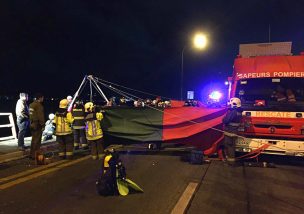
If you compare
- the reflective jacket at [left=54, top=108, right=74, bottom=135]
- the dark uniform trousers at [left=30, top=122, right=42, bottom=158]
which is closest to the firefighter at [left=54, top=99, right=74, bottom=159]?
the reflective jacket at [left=54, top=108, right=74, bottom=135]

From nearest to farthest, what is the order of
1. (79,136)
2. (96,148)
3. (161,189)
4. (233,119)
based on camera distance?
1. (161,189)
2. (233,119)
3. (96,148)
4. (79,136)

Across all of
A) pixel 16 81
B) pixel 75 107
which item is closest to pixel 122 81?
pixel 16 81

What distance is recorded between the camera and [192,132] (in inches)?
440

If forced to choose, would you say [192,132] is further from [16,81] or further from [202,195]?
[16,81]

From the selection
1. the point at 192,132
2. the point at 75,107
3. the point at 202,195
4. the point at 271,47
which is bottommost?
the point at 202,195

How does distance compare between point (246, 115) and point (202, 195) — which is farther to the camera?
point (246, 115)

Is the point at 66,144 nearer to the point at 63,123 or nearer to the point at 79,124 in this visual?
the point at 63,123

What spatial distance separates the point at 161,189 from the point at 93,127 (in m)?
3.79

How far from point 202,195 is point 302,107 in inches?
181

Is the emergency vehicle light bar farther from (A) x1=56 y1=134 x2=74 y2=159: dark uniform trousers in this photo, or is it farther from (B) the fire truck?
(A) x1=56 y1=134 x2=74 y2=159: dark uniform trousers

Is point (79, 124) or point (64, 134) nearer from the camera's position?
point (64, 134)

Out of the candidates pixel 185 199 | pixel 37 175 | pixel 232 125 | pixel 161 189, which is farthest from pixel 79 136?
pixel 185 199

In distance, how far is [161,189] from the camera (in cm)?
739

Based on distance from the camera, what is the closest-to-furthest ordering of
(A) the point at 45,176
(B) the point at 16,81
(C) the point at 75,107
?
(A) the point at 45,176 → (C) the point at 75,107 → (B) the point at 16,81
